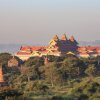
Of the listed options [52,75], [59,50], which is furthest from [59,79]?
[59,50]

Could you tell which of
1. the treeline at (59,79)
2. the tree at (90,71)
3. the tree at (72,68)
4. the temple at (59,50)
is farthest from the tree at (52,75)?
the temple at (59,50)

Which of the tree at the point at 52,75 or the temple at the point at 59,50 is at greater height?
the temple at the point at 59,50

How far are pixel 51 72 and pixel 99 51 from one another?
195 ft

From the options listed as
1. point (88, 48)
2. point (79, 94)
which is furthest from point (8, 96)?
point (88, 48)

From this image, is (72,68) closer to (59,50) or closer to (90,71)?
(90,71)

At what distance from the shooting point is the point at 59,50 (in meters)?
104

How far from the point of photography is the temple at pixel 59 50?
340ft

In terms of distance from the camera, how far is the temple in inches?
4082

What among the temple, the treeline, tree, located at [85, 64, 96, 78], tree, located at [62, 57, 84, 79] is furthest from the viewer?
the temple

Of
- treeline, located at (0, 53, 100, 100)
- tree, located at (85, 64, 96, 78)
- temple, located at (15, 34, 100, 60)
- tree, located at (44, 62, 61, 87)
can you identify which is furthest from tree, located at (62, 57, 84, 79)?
temple, located at (15, 34, 100, 60)

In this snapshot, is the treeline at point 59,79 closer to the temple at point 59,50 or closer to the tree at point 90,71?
the tree at point 90,71

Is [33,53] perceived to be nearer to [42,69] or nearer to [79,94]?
[42,69]

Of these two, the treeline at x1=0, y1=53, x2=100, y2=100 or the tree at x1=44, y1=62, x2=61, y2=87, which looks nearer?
the treeline at x1=0, y1=53, x2=100, y2=100

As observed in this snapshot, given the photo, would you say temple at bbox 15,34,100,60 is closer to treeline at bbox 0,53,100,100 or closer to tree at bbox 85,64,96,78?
treeline at bbox 0,53,100,100
